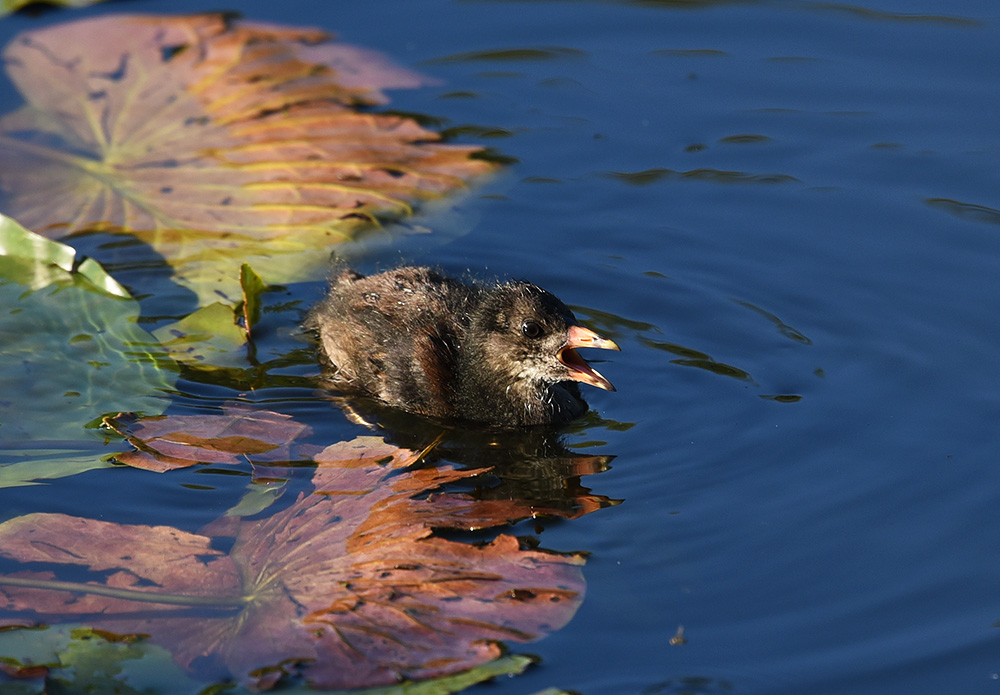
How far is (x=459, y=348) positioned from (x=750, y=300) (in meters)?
1.79

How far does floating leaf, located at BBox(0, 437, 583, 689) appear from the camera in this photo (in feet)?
14.9

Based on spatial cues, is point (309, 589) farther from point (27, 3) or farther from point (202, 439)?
point (27, 3)

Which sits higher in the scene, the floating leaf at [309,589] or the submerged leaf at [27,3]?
the submerged leaf at [27,3]

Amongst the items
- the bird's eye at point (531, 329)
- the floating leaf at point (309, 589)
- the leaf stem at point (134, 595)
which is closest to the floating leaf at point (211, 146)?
the bird's eye at point (531, 329)

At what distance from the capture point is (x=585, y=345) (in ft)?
20.6

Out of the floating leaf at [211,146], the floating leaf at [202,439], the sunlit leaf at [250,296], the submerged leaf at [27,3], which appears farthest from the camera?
the submerged leaf at [27,3]

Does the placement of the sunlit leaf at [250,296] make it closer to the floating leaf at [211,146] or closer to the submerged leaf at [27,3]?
the floating leaf at [211,146]

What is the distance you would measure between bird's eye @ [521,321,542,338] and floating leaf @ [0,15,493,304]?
68.4 inches

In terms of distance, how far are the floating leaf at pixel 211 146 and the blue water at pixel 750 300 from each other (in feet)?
1.27

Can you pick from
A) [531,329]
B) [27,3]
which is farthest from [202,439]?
[27,3]

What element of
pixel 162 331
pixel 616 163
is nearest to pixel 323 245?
pixel 162 331

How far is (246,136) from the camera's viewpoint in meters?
8.43

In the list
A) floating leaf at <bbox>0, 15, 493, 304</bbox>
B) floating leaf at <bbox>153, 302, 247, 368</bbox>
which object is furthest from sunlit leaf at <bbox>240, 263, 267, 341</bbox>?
floating leaf at <bbox>0, 15, 493, 304</bbox>

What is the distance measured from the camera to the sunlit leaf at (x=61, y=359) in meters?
5.88
